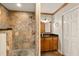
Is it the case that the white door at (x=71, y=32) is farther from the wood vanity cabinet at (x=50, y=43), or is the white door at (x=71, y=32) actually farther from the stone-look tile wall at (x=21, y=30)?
the stone-look tile wall at (x=21, y=30)

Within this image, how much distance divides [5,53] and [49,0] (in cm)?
120

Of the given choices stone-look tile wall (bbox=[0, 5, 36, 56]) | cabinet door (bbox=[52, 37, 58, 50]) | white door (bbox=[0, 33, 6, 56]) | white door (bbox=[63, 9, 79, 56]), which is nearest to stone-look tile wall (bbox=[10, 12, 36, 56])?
stone-look tile wall (bbox=[0, 5, 36, 56])

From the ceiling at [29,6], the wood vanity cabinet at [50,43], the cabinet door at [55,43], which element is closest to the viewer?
the ceiling at [29,6]

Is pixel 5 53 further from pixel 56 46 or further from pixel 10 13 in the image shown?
pixel 56 46

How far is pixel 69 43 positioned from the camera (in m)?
2.43

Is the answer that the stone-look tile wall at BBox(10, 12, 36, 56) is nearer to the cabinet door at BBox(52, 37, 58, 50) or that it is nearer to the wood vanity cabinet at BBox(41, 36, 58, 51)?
the wood vanity cabinet at BBox(41, 36, 58, 51)

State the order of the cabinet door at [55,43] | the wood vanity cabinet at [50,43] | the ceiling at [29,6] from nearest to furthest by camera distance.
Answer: the ceiling at [29,6] < the wood vanity cabinet at [50,43] < the cabinet door at [55,43]

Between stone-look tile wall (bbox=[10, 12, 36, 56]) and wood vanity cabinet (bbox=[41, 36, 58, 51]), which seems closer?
stone-look tile wall (bbox=[10, 12, 36, 56])

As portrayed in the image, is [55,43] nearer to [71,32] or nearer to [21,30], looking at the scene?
[71,32]

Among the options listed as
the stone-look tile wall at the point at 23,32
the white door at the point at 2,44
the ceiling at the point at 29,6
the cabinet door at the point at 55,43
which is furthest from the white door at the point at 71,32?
the white door at the point at 2,44

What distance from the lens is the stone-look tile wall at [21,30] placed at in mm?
1874

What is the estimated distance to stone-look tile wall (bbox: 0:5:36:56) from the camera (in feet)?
6.15

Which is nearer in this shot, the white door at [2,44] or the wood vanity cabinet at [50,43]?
the white door at [2,44]

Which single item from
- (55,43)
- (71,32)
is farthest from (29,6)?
(71,32)
